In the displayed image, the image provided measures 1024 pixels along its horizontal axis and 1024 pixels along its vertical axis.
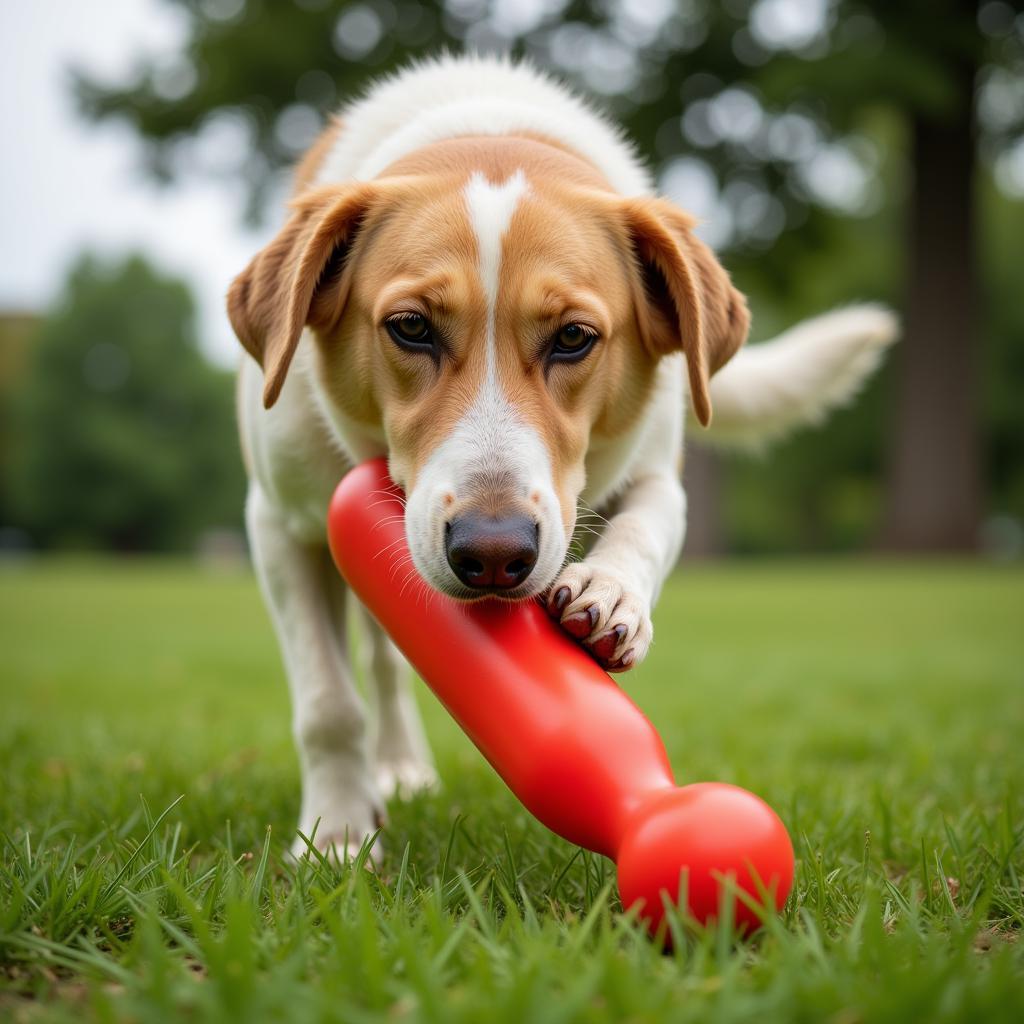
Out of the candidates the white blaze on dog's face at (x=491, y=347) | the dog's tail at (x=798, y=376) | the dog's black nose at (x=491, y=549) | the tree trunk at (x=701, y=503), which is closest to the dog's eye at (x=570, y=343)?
the white blaze on dog's face at (x=491, y=347)

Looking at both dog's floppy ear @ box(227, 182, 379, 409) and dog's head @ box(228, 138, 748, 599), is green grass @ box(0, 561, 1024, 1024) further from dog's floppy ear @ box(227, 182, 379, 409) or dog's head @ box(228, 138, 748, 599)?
dog's floppy ear @ box(227, 182, 379, 409)

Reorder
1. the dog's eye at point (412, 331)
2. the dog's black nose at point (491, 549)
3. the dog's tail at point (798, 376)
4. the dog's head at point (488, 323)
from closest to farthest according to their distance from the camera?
1. the dog's black nose at point (491, 549)
2. the dog's head at point (488, 323)
3. the dog's eye at point (412, 331)
4. the dog's tail at point (798, 376)

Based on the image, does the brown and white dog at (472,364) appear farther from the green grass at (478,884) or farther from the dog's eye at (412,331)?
the green grass at (478,884)

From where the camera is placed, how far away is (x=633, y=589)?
2.72 meters

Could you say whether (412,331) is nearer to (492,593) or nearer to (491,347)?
(491,347)

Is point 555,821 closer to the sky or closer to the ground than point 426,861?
closer to the sky

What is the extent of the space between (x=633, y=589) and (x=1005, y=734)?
328 centimetres

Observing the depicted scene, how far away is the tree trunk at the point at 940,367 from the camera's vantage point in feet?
64.9

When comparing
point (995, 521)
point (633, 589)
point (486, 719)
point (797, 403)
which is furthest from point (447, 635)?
point (995, 521)

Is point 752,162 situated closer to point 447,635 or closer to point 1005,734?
point 1005,734

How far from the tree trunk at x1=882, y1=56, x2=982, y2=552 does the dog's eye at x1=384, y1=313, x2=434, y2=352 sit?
60.3 feet

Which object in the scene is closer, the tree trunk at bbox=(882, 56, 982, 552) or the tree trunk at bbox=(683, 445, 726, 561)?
the tree trunk at bbox=(882, 56, 982, 552)

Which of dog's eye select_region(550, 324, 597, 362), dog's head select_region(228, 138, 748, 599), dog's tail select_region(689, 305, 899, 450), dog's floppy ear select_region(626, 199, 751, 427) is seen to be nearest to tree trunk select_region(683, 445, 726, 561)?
dog's tail select_region(689, 305, 899, 450)

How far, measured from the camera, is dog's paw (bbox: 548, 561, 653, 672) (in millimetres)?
2535
